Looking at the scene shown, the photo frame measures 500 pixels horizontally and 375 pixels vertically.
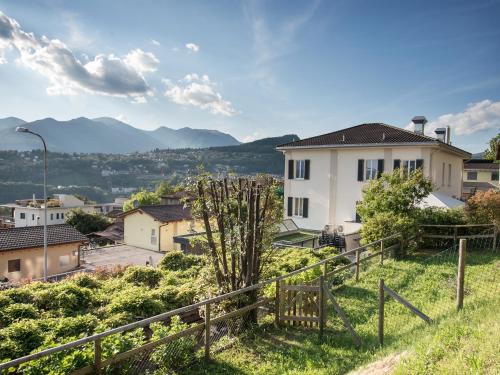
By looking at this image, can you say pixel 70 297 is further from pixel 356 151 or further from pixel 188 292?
pixel 356 151

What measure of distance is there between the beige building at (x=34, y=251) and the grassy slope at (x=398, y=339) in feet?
79.4

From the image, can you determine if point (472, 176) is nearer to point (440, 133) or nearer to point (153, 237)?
point (440, 133)

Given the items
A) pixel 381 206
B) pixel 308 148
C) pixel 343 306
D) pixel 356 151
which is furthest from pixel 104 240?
pixel 343 306

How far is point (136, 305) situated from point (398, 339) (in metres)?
7.91

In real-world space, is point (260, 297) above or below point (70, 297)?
above

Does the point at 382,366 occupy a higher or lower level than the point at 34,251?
higher

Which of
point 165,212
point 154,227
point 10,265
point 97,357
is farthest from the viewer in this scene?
point 165,212

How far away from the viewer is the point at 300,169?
26984mm

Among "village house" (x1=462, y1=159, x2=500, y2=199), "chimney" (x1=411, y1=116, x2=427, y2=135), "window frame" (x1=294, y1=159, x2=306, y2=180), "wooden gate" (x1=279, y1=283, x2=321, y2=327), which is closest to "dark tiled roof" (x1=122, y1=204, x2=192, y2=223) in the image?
"window frame" (x1=294, y1=159, x2=306, y2=180)

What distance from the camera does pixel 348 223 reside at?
955 inches

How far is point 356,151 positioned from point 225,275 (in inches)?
718

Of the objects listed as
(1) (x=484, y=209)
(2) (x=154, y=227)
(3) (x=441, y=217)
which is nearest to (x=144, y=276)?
(3) (x=441, y=217)

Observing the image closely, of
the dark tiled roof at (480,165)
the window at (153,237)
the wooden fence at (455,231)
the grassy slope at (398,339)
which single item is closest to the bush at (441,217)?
the wooden fence at (455,231)

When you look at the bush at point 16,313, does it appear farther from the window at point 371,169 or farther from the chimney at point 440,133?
the chimney at point 440,133
